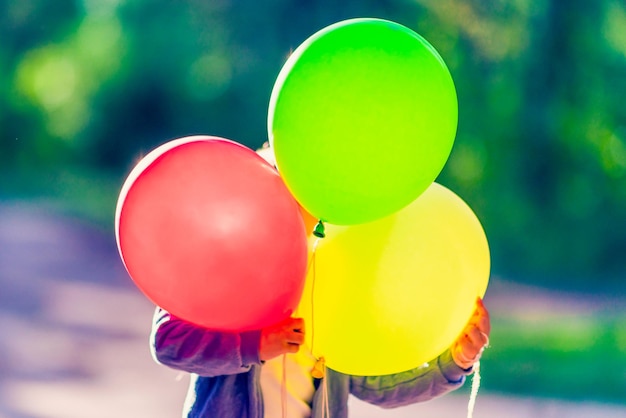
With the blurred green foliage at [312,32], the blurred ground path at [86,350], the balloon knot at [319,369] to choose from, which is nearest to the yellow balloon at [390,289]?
the balloon knot at [319,369]

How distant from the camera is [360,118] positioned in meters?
0.91

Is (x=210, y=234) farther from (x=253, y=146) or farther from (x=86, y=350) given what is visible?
(x=253, y=146)

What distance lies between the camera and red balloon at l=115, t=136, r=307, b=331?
0.91 m

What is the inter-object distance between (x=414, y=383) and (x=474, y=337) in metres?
0.13

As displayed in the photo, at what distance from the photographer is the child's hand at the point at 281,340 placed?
38.4 inches

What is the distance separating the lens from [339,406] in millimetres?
1145

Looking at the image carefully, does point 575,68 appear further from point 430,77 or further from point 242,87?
point 430,77

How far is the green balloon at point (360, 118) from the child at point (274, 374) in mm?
192

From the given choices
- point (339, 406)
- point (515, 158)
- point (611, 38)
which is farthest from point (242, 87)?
point (339, 406)

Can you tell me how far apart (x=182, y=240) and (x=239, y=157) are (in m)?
0.13

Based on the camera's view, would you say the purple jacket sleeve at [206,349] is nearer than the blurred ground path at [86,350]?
Yes

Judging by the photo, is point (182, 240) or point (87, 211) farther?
point (87, 211)

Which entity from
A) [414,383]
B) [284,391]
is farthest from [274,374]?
[414,383]

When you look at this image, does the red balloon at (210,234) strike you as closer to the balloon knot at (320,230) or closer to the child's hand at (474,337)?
the balloon knot at (320,230)
